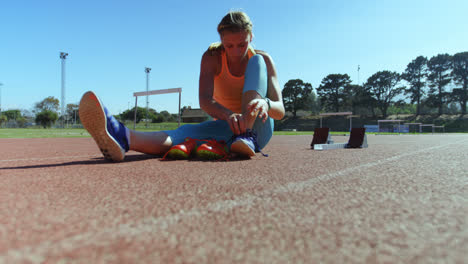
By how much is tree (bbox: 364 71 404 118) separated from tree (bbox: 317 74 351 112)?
500cm

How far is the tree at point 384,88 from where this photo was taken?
172 ft

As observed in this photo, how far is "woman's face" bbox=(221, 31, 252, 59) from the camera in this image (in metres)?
2.59

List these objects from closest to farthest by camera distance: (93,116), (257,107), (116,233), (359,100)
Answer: (116,233)
(93,116)
(257,107)
(359,100)

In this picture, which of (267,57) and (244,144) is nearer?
(244,144)

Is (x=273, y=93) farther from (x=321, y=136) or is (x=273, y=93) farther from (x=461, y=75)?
(x=461, y=75)

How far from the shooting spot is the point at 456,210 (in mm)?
932

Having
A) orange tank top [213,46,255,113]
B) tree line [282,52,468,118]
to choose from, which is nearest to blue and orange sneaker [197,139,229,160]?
orange tank top [213,46,255,113]

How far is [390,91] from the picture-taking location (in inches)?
2080

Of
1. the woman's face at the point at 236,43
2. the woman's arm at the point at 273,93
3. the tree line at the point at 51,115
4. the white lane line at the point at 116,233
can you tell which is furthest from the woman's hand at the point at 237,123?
the tree line at the point at 51,115

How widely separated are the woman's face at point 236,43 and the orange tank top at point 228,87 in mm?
171

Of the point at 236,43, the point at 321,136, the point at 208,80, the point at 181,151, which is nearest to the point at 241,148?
the point at 181,151

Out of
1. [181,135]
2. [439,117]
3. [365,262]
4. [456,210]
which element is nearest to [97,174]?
[181,135]

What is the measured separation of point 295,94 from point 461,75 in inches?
1116

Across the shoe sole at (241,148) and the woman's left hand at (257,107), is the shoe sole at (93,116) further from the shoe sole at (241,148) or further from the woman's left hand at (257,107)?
the woman's left hand at (257,107)
